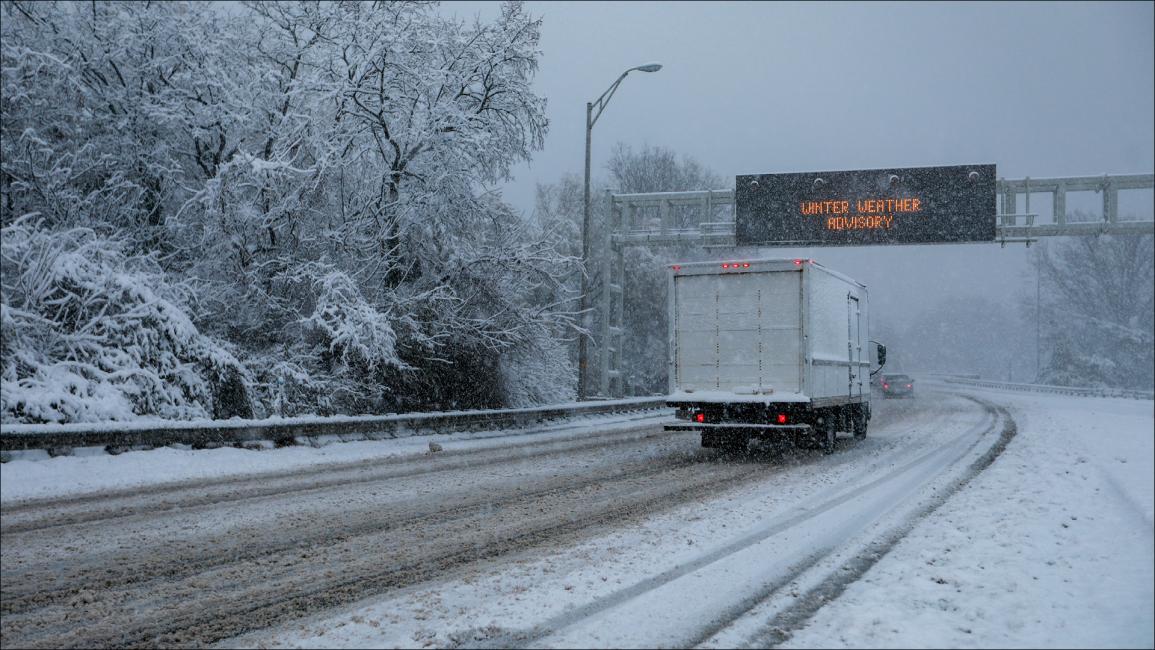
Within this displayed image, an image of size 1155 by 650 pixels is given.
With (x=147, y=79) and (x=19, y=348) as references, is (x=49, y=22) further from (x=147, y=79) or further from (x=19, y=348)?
(x=19, y=348)

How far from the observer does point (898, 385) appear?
43781mm

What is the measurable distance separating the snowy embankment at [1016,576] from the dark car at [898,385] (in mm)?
33239

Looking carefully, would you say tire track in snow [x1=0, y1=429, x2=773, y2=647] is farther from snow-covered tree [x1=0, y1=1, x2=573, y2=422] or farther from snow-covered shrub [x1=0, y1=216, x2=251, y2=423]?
snow-covered tree [x1=0, y1=1, x2=573, y2=422]

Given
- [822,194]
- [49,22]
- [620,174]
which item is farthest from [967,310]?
[49,22]

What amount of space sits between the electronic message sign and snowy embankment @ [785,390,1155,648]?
55.7ft

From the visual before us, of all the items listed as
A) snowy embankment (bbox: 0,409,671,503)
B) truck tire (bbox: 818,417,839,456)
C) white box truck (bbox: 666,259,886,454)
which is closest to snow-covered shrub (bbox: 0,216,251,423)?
snowy embankment (bbox: 0,409,671,503)

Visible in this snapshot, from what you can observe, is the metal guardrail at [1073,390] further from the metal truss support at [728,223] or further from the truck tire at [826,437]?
the truck tire at [826,437]

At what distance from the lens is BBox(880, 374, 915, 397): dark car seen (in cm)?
4362

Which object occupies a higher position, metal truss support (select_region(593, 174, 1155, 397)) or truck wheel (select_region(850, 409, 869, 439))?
metal truss support (select_region(593, 174, 1155, 397))

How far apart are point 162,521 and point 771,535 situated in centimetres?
569

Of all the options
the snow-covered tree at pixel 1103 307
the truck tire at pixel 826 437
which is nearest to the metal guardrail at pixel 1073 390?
the snow-covered tree at pixel 1103 307

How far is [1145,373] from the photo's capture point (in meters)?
53.2

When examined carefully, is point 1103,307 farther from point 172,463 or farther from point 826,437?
point 172,463

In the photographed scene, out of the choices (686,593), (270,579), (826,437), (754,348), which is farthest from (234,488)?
(826,437)
